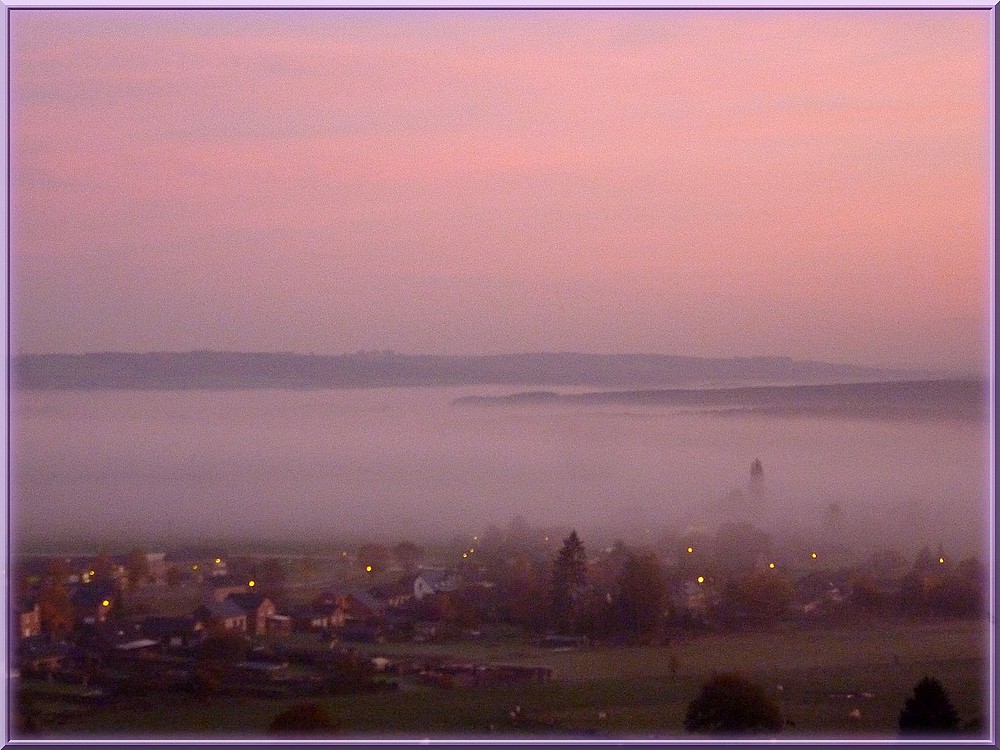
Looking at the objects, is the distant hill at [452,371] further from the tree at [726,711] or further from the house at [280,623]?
the tree at [726,711]

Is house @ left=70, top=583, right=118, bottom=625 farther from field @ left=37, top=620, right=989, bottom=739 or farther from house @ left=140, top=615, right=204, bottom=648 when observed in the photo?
field @ left=37, top=620, right=989, bottom=739

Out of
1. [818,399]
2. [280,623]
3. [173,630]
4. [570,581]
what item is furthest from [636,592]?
[173,630]

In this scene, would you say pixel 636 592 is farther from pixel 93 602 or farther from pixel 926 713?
pixel 93 602

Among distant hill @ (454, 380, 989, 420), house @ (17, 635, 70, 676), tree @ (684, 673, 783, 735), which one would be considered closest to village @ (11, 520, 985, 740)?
house @ (17, 635, 70, 676)

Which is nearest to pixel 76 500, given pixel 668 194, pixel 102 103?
pixel 102 103

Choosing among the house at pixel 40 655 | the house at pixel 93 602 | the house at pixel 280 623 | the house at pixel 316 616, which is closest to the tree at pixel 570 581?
the house at pixel 316 616
